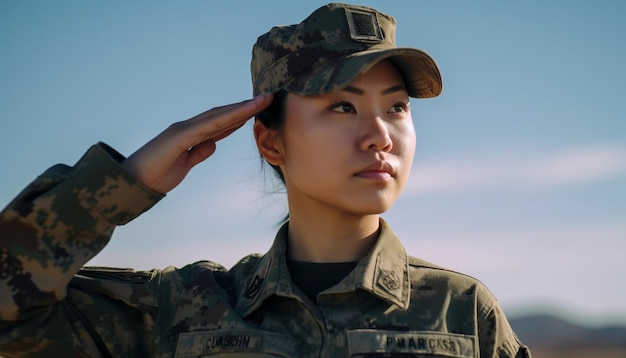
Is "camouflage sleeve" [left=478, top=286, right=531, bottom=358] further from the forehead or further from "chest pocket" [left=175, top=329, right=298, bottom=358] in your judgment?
the forehead

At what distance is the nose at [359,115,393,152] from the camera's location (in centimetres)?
383

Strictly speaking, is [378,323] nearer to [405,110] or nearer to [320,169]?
[320,169]

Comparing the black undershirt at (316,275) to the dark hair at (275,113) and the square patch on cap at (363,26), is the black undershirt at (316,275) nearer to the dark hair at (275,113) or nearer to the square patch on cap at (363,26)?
the dark hair at (275,113)

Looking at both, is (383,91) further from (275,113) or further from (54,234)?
(54,234)

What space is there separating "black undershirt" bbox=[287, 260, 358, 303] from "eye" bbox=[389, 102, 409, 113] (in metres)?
0.74

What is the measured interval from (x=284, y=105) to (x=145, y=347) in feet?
4.35

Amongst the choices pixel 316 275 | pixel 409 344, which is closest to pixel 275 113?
pixel 316 275

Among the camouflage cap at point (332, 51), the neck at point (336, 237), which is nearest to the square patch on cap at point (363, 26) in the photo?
the camouflage cap at point (332, 51)

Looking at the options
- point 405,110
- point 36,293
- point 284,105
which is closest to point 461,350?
point 405,110

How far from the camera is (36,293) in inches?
146

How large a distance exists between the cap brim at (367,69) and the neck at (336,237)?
0.62 metres

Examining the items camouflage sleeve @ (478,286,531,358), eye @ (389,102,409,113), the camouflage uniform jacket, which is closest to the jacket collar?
the camouflage uniform jacket

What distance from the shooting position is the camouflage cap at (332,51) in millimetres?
4090

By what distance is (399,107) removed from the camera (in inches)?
161
